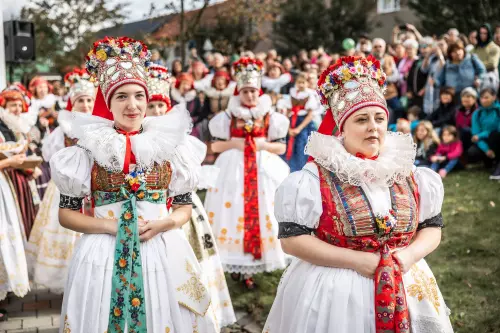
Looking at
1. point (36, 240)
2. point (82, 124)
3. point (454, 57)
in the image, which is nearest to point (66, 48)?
point (454, 57)

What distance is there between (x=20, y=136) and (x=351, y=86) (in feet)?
14.6

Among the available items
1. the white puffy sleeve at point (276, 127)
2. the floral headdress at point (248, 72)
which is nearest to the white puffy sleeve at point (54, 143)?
the floral headdress at point (248, 72)

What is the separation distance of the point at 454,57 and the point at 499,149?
206 centimetres

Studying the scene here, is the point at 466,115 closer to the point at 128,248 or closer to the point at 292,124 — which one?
the point at 292,124

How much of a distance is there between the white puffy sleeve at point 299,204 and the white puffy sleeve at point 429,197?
563 millimetres

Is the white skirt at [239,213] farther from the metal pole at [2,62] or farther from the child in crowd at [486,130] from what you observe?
the child in crowd at [486,130]

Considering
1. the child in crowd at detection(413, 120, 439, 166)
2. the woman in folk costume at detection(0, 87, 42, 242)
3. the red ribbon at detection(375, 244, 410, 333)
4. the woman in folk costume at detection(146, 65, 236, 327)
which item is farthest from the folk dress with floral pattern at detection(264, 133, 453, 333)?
the child in crowd at detection(413, 120, 439, 166)

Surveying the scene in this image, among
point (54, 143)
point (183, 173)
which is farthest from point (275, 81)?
point (183, 173)

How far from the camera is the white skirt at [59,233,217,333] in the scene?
3.30 metres

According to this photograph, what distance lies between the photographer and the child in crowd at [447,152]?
9828 millimetres

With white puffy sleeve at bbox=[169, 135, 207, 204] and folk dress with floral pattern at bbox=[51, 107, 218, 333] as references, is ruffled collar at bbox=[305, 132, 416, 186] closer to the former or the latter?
white puffy sleeve at bbox=[169, 135, 207, 204]

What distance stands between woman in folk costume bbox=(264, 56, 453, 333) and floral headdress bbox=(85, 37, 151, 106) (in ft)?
3.61

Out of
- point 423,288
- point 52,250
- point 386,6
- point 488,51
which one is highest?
point 386,6

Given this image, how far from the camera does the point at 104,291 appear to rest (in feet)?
10.9
